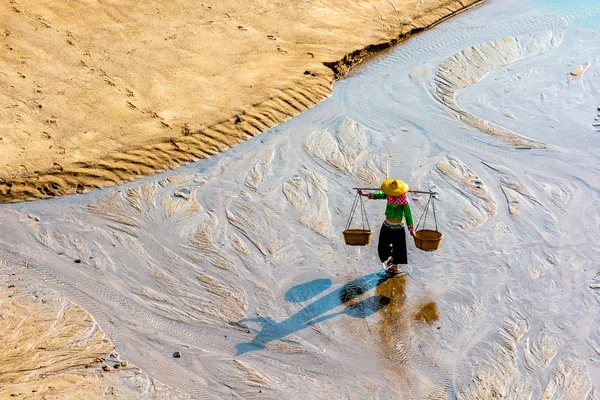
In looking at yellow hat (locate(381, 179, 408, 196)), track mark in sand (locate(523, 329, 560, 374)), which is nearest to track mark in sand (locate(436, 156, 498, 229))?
yellow hat (locate(381, 179, 408, 196))

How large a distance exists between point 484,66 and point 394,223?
22.8ft

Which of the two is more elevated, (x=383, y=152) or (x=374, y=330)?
(x=383, y=152)

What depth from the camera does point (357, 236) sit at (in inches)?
326

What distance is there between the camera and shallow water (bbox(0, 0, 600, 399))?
24.8ft

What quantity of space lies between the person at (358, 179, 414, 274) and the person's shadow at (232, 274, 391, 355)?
0.35 meters

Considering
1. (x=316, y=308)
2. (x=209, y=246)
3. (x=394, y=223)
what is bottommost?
(x=316, y=308)

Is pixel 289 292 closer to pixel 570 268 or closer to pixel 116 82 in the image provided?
pixel 570 268

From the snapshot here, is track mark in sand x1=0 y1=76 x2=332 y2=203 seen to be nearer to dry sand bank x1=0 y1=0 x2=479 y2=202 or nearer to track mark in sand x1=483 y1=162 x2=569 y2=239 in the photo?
dry sand bank x1=0 y1=0 x2=479 y2=202

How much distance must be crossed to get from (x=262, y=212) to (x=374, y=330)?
8.57 ft

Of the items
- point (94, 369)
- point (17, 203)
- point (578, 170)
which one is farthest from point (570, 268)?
point (17, 203)

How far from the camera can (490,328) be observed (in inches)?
320

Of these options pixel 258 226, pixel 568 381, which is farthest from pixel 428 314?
pixel 258 226

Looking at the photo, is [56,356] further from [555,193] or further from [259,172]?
[555,193]

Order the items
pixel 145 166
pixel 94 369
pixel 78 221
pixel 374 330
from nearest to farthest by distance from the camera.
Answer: pixel 94 369 < pixel 374 330 < pixel 78 221 < pixel 145 166
